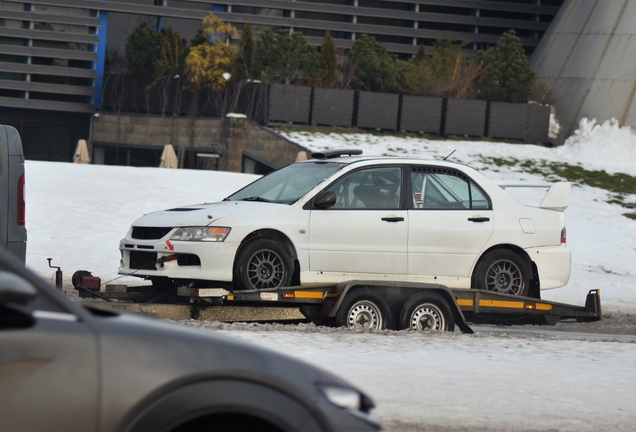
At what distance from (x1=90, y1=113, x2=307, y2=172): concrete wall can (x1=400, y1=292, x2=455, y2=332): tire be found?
66.1 feet

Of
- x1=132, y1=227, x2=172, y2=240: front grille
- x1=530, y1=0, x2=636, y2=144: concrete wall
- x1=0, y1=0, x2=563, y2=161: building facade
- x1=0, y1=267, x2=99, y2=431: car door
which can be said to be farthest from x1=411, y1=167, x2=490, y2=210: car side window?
x1=0, y1=0, x2=563, y2=161: building facade

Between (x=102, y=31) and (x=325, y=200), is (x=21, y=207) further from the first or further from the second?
(x=102, y=31)

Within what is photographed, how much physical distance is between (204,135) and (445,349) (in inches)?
1059

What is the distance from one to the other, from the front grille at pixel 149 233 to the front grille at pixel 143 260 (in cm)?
16

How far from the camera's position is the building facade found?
4066 centimetres

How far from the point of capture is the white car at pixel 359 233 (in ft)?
33.1

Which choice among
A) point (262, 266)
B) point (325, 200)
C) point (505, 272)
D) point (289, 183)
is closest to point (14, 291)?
point (262, 266)

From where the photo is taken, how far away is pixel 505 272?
36.6ft

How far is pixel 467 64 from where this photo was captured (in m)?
39.3

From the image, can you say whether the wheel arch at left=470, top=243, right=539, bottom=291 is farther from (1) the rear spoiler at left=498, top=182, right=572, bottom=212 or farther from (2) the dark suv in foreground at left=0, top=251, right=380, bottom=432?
(2) the dark suv in foreground at left=0, top=251, right=380, bottom=432

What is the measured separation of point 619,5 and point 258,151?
1507 centimetres

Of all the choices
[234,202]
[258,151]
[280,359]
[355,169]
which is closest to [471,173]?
[355,169]

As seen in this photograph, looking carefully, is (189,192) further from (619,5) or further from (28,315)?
(619,5)

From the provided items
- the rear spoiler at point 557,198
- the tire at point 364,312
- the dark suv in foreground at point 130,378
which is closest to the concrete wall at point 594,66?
the rear spoiler at point 557,198
